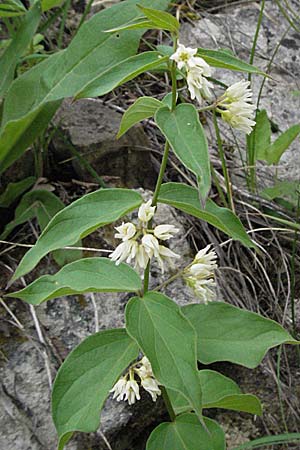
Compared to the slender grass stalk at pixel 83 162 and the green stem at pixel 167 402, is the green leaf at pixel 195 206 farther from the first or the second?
the slender grass stalk at pixel 83 162

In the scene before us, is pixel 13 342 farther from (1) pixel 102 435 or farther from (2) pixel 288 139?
(2) pixel 288 139

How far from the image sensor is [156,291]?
4.74 ft

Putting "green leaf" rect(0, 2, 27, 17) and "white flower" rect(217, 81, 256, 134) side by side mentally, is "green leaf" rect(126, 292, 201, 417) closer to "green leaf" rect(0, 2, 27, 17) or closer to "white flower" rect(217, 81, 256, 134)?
"white flower" rect(217, 81, 256, 134)

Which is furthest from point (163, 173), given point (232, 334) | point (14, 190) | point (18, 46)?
point (18, 46)

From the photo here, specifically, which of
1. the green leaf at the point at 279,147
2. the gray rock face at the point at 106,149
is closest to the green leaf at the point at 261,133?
the green leaf at the point at 279,147

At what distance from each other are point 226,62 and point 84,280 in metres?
0.54

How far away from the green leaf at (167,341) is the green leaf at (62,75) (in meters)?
0.86

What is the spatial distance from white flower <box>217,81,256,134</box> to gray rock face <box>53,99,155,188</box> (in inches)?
36.9

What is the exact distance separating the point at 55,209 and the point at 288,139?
0.84 meters

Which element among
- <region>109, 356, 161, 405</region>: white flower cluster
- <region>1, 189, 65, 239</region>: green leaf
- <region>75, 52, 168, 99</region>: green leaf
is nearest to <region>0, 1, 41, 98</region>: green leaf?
<region>1, 189, 65, 239</region>: green leaf

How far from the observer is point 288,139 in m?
2.34

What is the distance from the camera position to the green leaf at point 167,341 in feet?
4.09

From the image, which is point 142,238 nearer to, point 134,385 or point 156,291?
point 156,291

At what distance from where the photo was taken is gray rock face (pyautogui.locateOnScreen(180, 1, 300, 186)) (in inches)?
109
